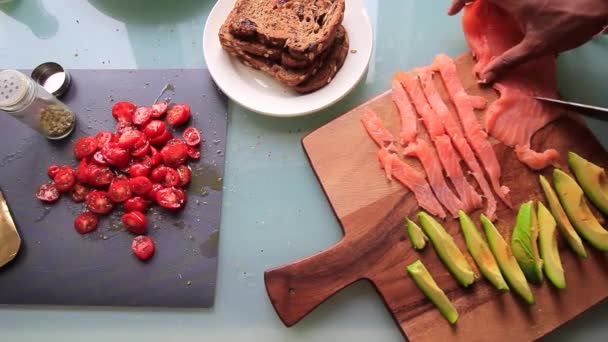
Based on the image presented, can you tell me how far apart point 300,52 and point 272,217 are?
627 millimetres

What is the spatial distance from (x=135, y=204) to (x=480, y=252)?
49.1 inches

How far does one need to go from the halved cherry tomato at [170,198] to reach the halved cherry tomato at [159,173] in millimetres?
54

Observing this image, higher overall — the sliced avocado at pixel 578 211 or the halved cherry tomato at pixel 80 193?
the sliced avocado at pixel 578 211

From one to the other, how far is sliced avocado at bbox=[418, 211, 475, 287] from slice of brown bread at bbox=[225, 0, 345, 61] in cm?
74

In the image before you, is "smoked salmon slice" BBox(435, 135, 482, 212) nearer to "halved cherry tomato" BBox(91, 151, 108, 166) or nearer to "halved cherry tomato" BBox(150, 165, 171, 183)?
"halved cherry tomato" BBox(150, 165, 171, 183)

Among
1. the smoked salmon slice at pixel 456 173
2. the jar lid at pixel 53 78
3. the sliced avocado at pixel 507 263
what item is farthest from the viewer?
the jar lid at pixel 53 78

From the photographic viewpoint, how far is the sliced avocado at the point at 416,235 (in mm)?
1800

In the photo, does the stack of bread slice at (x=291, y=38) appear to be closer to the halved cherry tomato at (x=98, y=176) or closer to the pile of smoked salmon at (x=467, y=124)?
the pile of smoked salmon at (x=467, y=124)

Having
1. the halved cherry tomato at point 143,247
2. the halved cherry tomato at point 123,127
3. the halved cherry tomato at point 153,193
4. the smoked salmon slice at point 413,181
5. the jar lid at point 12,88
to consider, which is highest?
the smoked salmon slice at point 413,181

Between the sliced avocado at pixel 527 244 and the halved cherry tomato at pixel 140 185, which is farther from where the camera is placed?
the halved cherry tomato at pixel 140 185

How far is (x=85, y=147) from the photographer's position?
6.87 feet

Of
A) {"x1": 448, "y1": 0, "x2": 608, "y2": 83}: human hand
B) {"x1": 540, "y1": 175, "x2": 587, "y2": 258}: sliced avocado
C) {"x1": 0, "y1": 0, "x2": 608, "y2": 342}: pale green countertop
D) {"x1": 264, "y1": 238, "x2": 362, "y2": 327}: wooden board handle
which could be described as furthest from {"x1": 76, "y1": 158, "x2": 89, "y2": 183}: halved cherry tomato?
{"x1": 540, "y1": 175, "x2": 587, "y2": 258}: sliced avocado

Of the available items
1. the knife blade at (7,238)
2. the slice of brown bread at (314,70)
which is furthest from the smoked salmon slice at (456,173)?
the knife blade at (7,238)

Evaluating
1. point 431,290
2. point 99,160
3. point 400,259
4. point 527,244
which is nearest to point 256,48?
point 99,160
